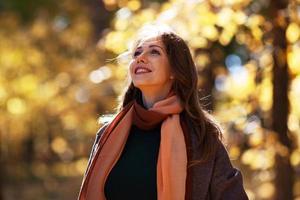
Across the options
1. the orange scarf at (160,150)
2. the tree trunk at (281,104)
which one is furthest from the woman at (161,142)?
the tree trunk at (281,104)

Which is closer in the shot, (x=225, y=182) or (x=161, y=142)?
(x=225, y=182)

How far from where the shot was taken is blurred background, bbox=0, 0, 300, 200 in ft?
23.1

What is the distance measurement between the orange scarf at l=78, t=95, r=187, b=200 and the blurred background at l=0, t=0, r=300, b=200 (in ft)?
2.74

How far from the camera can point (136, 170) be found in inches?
142

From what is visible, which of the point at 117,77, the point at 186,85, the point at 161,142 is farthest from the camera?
the point at 117,77

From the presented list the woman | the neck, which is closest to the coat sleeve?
the woman

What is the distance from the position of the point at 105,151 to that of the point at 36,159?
972 inches

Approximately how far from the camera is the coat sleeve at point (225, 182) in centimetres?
356

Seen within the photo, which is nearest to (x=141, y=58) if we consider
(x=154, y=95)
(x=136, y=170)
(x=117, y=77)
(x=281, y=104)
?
(x=154, y=95)

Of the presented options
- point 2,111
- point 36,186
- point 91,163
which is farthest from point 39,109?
point 91,163

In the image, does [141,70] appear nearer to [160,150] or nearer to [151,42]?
[151,42]

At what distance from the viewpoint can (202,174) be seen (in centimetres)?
360

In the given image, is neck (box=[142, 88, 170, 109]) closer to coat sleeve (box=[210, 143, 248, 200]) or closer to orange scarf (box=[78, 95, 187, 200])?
orange scarf (box=[78, 95, 187, 200])

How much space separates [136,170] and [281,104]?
3.81 meters
